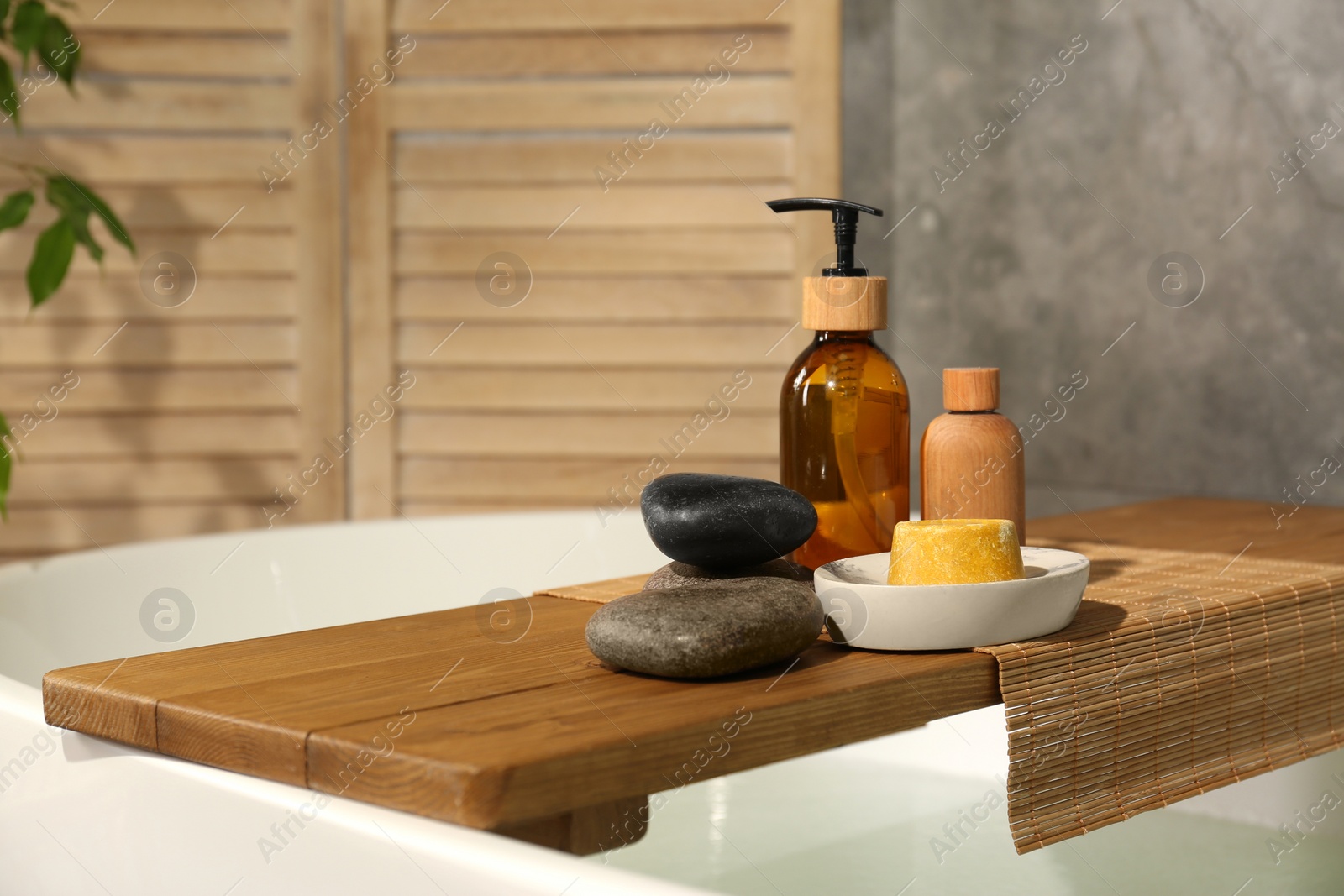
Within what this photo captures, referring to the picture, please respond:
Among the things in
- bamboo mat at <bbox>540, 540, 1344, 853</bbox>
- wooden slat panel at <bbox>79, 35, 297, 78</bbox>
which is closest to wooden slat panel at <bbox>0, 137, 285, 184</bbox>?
wooden slat panel at <bbox>79, 35, 297, 78</bbox>

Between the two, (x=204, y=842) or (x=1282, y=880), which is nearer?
(x=204, y=842)

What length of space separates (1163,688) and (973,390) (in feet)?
0.91

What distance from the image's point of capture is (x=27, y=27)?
187 cm

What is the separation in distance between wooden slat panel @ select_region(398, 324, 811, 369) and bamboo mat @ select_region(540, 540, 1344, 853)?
3.93 feet

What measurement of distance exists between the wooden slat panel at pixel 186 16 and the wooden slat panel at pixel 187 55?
1 cm

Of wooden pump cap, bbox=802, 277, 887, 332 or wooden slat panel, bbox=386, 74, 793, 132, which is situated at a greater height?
wooden slat panel, bbox=386, 74, 793, 132

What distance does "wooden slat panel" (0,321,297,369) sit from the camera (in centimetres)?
227

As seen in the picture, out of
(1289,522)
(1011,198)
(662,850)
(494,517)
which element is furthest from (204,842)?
(1011,198)

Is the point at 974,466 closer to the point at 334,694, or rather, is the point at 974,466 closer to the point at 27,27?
the point at 334,694

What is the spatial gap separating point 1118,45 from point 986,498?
1233 mm

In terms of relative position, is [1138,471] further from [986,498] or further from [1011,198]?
[986,498]

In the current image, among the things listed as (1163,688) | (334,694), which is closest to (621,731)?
(334,694)

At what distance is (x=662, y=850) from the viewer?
152 cm

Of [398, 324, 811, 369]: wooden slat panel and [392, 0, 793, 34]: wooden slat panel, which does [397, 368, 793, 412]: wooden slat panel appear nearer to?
[398, 324, 811, 369]: wooden slat panel
